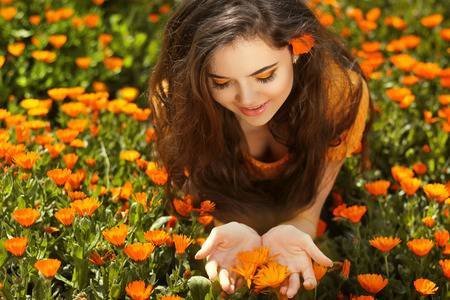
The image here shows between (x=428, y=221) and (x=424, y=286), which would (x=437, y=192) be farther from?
(x=424, y=286)

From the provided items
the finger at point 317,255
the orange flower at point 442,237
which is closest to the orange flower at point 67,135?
the finger at point 317,255

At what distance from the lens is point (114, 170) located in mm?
2652

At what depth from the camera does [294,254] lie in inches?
79.1

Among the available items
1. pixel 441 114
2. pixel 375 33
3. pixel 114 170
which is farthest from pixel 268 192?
pixel 375 33

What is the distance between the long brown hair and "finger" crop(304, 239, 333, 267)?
45cm

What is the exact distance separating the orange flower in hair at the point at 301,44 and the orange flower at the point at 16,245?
0.85 m

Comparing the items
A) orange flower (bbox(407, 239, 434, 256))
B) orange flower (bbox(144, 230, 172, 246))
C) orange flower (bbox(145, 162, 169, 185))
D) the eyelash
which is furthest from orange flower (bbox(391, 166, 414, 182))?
orange flower (bbox(144, 230, 172, 246))

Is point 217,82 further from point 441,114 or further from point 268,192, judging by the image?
point 441,114

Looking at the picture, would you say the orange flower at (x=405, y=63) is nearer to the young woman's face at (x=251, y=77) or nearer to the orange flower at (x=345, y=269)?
the young woman's face at (x=251, y=77)

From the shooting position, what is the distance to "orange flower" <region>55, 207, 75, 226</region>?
78.6 inches

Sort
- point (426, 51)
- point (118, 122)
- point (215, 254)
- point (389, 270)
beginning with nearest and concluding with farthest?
point (215, 254) < point (389, 270) < point (118, 122) < point (426, 51)

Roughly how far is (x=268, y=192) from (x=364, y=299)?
78 cm

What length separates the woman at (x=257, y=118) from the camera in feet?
6.61

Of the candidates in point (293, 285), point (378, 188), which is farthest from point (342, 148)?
point (293, 285)
